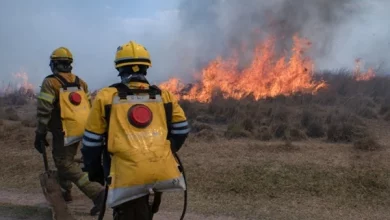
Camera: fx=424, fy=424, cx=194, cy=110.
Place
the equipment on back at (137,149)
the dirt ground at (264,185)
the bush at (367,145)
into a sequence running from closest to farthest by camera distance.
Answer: the equipment on back at (137,149)
the dirt ground at (264,185)
the bush at (367,145)

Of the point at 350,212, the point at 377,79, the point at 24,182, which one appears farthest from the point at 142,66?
the point at 377,79

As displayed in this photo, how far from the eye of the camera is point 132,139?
10.9 ft

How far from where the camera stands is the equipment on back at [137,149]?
3.27m

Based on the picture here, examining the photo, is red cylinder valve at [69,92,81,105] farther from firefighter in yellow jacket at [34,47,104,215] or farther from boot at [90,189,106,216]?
boot at [90,189,106,216]

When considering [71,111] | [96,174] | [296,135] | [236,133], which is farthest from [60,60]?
[296,135]

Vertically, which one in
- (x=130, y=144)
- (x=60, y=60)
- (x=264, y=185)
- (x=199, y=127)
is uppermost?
(x=60, y=60)

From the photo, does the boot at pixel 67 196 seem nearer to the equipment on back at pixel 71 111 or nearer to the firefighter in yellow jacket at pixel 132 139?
the equipment on back at pixel 71 111

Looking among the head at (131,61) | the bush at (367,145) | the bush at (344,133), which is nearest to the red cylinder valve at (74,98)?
the head at (131,61)

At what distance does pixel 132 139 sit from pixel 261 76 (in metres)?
16.3

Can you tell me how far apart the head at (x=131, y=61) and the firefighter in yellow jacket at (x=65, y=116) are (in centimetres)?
230

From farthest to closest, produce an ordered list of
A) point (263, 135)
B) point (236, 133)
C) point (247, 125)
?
1. point (247, 125)
2. point (236, 133)
3. point (263, 135)

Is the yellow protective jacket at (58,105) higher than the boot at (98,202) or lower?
higher

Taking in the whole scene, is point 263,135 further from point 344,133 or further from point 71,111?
point 71,111

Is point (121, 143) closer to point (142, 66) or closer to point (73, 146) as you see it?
point (142, 66)
